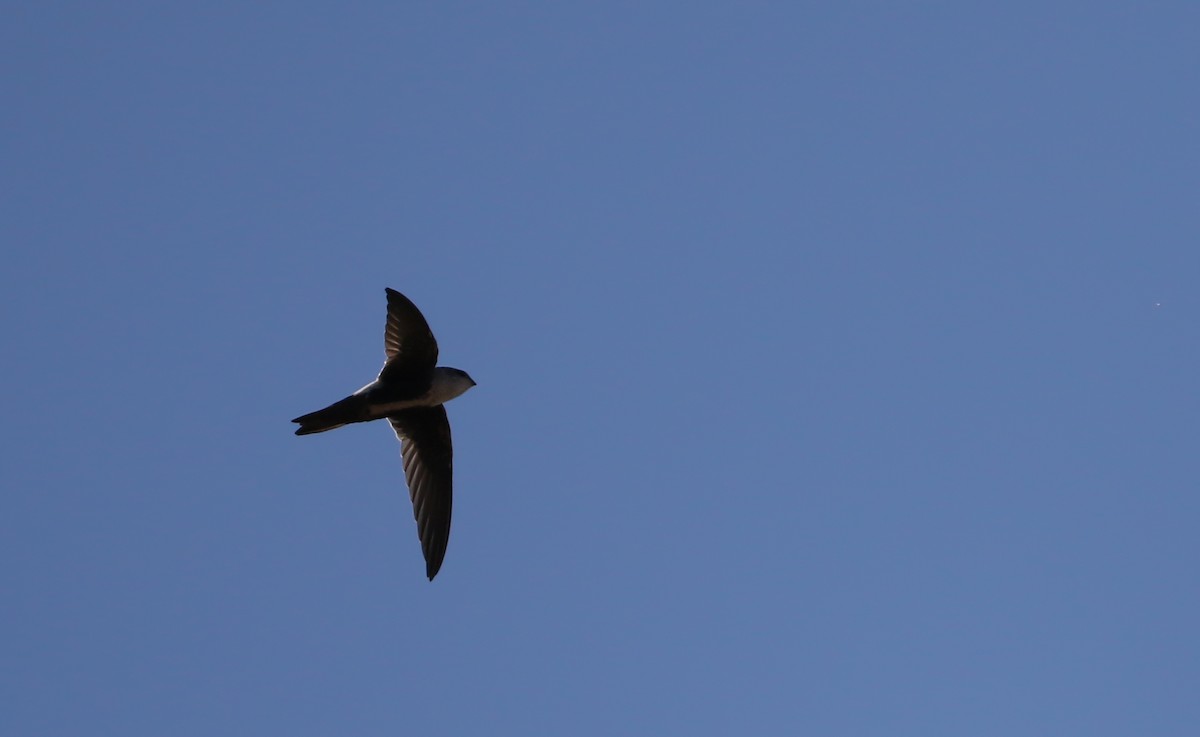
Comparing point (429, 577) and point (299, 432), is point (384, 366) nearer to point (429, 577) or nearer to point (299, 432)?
point (299, 432)

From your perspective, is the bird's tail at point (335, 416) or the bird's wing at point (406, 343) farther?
the bird's wing at point (406, 343)

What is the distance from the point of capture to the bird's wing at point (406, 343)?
9.45 meters

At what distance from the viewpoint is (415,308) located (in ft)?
31.0

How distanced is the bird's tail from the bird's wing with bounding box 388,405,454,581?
1.71ft

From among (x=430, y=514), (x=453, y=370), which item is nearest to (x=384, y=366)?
(x=453, y=370)

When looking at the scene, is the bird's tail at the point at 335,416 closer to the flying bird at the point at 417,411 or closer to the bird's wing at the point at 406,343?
the flying bird at the point at 417,411

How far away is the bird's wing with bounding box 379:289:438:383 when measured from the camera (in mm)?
9445

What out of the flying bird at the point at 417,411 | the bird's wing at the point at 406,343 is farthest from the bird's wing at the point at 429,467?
the bird's wing at the point at 406,343

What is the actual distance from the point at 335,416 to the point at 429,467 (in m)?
1.03

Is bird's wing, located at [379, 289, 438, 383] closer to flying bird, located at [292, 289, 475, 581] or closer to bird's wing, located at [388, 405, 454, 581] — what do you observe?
flying bird, located at [292, 289, 475, 581]

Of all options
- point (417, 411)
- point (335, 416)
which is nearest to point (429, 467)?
point (417, 411)

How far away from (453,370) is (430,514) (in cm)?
103

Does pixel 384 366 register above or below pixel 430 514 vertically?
above

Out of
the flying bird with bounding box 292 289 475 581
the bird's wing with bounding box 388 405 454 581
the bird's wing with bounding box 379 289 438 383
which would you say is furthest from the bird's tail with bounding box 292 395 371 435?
the bird's wing with bounding box 388 405 454 581
